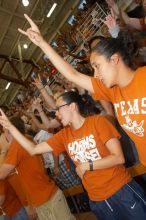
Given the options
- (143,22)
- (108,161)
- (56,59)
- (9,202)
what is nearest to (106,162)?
(108,161)

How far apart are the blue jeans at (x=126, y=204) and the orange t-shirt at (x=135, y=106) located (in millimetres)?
418

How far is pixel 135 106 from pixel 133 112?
41 millimetres

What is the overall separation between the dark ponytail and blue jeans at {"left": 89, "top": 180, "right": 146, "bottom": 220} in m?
0.96

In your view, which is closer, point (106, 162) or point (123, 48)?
point (123, 48)

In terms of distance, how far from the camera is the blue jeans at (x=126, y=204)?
7.21 feet

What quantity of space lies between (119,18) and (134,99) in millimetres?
2406

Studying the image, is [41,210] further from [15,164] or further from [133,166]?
[133,166]

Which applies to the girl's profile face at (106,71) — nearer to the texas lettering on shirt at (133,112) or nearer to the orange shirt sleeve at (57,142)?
the texas lettering on shirt at (133,112)

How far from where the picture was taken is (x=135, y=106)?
5.77ft

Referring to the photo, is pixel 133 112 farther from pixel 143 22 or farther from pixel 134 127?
pixel 143 22

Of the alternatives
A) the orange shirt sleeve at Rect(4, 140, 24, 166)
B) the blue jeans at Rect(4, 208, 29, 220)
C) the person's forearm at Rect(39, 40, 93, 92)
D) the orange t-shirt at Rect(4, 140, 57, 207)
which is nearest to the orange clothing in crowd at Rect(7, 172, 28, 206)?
the blue jeans at Rect(4, 208, 29, 220)

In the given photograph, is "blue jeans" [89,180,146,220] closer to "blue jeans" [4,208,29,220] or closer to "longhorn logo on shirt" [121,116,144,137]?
"longhorn logo on shirt" [121,116,144,137]

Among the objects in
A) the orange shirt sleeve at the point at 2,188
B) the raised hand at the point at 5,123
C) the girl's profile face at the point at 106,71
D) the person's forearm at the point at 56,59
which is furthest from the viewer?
the orange shirt sleeve at the point at 2,188

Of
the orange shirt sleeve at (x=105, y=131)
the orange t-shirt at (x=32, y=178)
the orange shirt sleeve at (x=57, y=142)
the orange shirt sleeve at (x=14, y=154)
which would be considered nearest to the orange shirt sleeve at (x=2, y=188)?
the orange t-shirt at (x=32, y=178)
